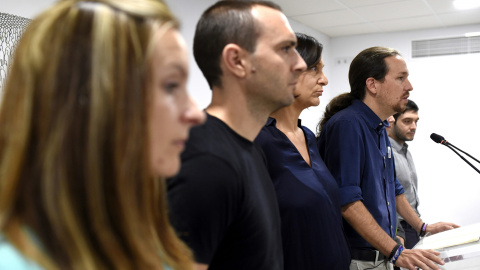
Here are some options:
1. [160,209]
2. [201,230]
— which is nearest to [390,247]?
[201,230]

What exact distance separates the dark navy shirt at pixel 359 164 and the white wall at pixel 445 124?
4.08 metres

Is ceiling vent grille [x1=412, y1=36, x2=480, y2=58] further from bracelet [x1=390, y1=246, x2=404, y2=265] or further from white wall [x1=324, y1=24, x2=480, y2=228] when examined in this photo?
bracelet [x1=390, y1=246, x2=404, y2=265]

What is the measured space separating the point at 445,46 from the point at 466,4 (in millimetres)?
1088

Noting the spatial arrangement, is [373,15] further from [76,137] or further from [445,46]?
[76,137]

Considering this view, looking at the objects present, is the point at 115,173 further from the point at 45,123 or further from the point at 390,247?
the point at 390,247

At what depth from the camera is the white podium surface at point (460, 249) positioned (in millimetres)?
1316

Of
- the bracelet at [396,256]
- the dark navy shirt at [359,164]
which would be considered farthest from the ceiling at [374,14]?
the bracelet at [396,256]

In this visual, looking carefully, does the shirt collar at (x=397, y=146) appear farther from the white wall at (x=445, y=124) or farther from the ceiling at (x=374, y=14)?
the white wall at (x=445, y=124)

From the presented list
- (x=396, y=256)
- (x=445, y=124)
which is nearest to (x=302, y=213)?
(x=396, y=256)

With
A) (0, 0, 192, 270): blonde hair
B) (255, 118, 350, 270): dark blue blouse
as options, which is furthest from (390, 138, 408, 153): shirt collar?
(0, 0, 192, 270): blonde hair

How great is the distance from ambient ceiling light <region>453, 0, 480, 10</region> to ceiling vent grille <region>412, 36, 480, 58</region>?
89 cm

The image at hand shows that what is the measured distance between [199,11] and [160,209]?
333cm

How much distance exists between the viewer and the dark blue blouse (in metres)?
1.33

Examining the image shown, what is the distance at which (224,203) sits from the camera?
0.89 meters
